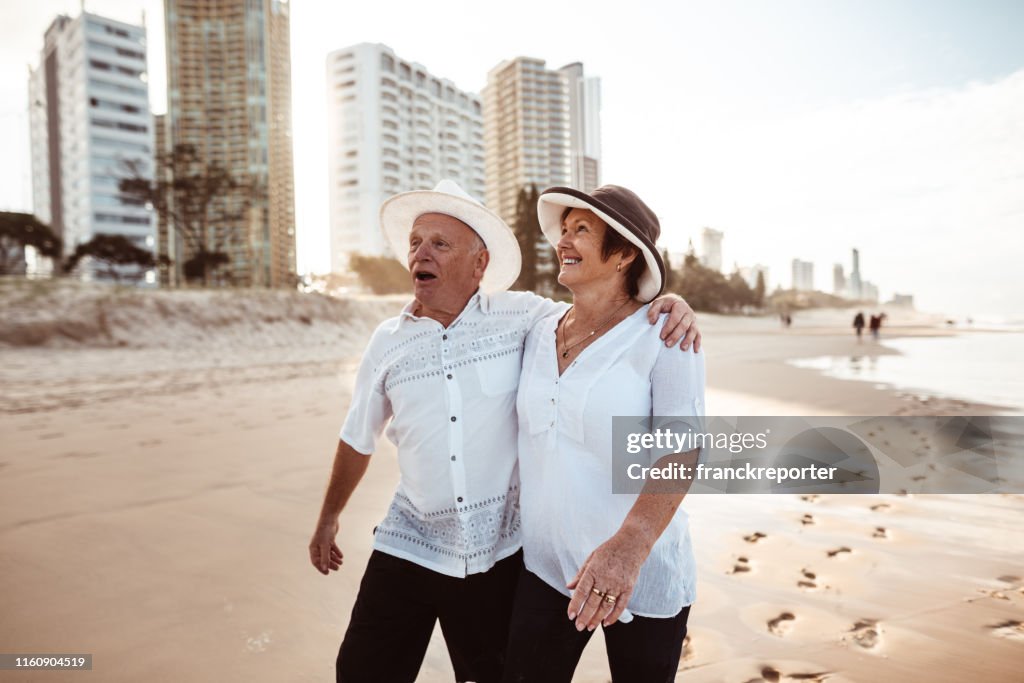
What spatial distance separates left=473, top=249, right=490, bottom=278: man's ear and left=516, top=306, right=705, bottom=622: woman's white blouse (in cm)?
71

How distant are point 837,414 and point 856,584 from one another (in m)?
6.94

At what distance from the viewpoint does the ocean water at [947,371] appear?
460 inches

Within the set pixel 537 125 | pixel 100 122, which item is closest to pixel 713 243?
pixel 537 125

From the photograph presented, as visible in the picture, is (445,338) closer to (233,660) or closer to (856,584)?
(233,660)

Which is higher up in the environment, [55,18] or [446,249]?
[55,18]

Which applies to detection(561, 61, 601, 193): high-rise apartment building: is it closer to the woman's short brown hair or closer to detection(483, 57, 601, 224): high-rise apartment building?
detection(483, 57, 601, 224): high-rise apartment building

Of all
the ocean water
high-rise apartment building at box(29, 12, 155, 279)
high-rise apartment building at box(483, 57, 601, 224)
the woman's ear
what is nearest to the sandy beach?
the woman's ear

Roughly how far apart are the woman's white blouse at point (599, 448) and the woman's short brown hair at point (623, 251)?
0.14 meters

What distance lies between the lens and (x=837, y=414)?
9.58m

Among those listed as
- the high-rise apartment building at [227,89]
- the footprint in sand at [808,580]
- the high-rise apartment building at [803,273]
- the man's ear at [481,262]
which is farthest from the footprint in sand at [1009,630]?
the high-rise apartment building at [803,273]

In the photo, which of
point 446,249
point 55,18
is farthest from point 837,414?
point 55,18

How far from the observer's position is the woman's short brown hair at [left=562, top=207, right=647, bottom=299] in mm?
1943

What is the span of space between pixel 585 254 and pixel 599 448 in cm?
65

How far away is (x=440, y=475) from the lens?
2.13 m
